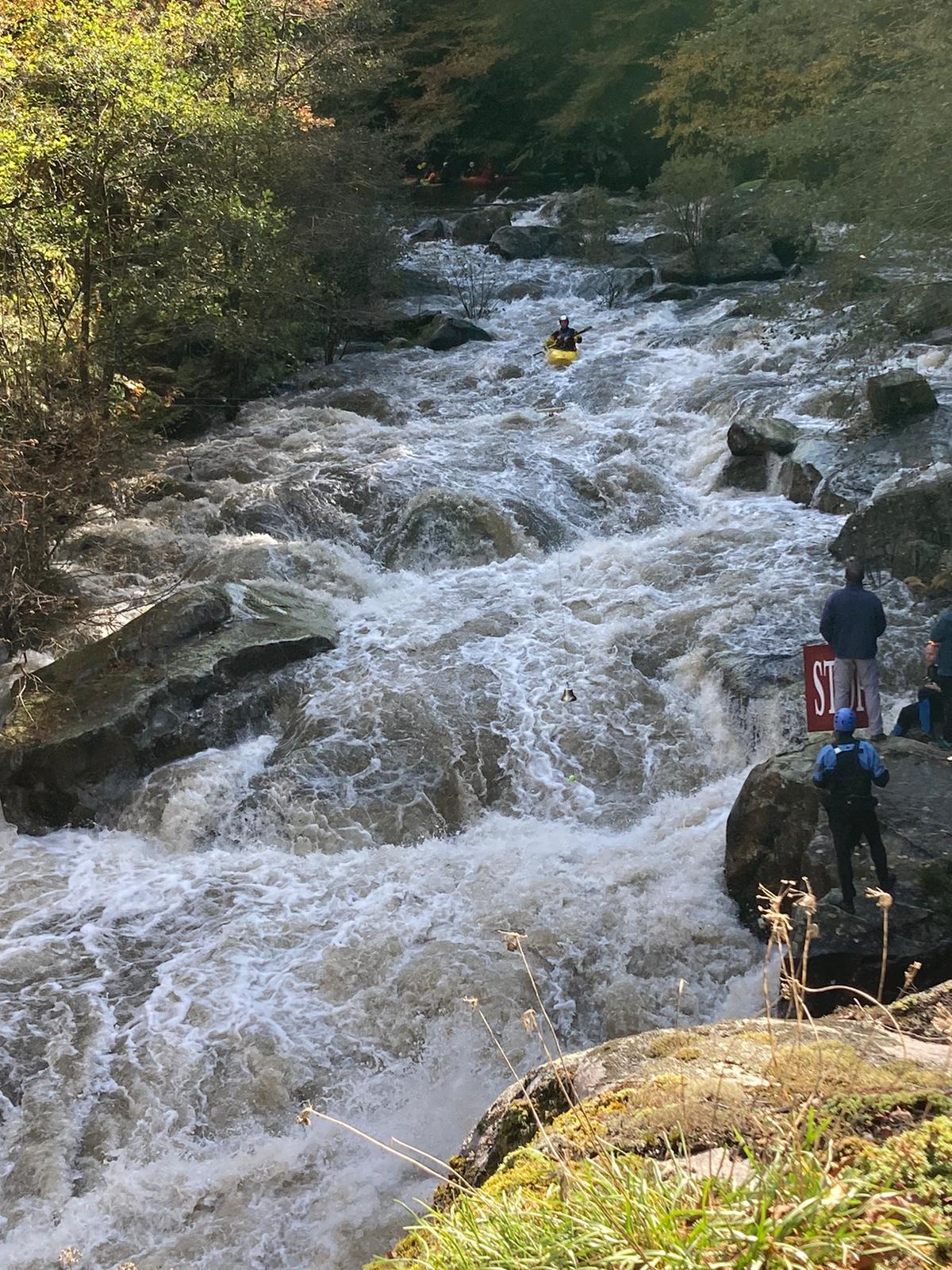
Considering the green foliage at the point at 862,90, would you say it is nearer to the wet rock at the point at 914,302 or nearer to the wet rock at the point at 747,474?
the wet rock at the point at 914,302

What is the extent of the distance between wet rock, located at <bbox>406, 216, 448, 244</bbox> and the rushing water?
15466mm

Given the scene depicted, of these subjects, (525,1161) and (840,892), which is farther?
(840,892)

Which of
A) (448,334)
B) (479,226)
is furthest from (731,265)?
(479,226)

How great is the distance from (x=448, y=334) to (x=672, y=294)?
5.16m

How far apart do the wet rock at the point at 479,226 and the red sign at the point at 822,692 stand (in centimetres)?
2146

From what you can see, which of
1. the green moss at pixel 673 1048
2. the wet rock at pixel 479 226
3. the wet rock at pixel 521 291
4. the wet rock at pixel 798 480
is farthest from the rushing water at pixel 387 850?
the wet rock at pixel 479 226

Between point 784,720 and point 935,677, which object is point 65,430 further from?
point 935,677

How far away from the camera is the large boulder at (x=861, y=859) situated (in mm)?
4656

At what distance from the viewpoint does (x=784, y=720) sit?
23.9 feet

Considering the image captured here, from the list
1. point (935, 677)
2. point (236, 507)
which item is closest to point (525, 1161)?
point (935, 677)

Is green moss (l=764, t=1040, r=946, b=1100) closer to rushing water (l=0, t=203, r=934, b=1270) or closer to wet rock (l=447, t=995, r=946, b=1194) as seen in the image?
wet rock (l=447, t=995, r=946, b=1194)

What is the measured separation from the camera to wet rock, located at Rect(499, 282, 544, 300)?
21.2 meters

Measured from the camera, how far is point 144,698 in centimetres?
772

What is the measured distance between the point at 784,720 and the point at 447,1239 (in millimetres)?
6133
